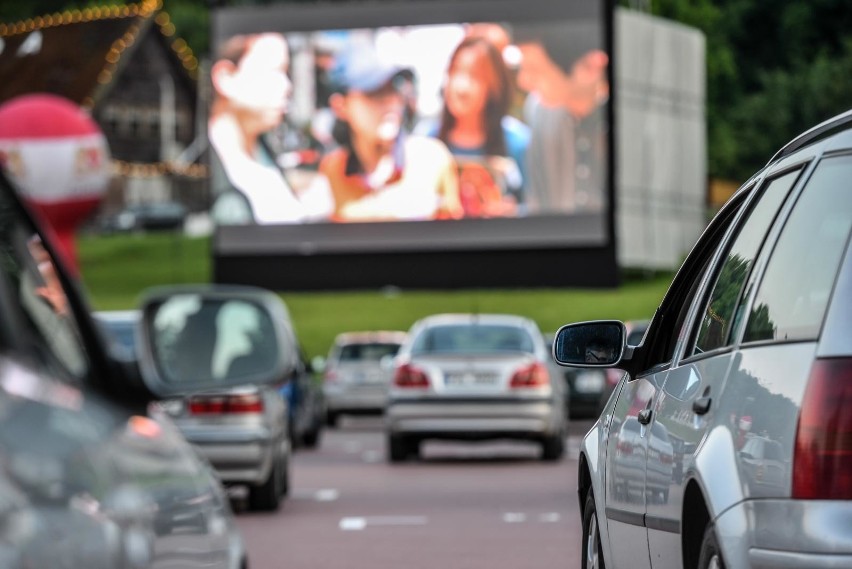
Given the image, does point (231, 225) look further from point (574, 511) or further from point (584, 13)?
point (574, 511)

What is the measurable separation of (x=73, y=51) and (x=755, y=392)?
87330 mm

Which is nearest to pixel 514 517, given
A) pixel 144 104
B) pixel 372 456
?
pixel 372 456

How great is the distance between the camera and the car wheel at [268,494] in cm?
1650

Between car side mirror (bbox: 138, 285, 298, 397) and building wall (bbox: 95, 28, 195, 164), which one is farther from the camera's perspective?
building wall (bbox: 95, 28, 195, 164)

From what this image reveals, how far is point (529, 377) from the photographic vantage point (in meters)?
22.0

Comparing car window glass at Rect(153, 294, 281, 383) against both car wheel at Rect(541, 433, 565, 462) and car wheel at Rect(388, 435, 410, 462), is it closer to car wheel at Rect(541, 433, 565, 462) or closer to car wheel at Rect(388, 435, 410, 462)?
car wheel at Rect(388, 435, 410, 462)

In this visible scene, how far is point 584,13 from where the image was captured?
55875 mm

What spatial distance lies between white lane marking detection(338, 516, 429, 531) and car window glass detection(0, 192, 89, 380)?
11.1m

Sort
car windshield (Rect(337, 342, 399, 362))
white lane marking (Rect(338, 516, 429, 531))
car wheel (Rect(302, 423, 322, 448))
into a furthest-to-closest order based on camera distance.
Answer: car windshield (Rect(337, 342, 399, 362))
car wheel (Rect(302, 423, 322, 448))
white lane marking (Rect(338, 516, 429, 531))

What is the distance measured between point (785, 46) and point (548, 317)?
147 ft

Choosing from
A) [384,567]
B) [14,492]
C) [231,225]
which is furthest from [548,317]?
[14,492]

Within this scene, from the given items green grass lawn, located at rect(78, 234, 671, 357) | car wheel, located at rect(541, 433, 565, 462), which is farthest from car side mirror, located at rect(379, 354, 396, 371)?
green grass lawn, located at rect(78, 234, 671, 357)

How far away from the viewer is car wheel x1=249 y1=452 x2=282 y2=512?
16.5 meters

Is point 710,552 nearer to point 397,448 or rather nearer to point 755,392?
point 755,392
